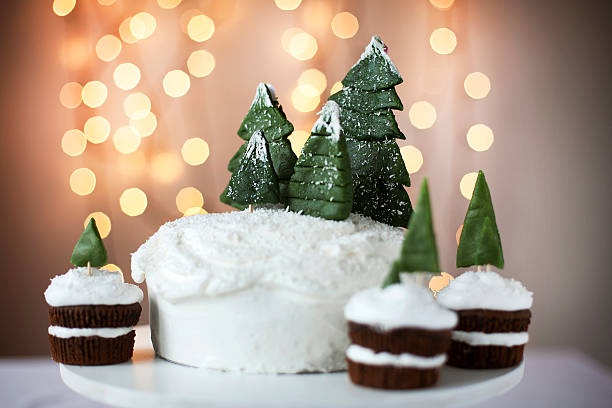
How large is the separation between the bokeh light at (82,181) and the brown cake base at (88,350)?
1.80 meters

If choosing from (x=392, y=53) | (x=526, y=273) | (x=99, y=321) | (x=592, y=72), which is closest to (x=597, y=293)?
(x=526, y=273)

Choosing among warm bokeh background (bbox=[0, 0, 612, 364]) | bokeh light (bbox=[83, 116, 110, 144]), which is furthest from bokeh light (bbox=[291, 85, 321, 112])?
bokeh light (bbox=[83, 116, 110, 144])

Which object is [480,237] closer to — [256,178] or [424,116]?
[256,178]

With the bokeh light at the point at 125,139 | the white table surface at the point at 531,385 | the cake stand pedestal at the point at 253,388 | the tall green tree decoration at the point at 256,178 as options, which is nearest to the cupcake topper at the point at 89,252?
the cake stand pedestal at the point at 253,388

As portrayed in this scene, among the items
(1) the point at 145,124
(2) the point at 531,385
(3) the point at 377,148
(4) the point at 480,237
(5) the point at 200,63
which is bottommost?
(2) the point at 531,385

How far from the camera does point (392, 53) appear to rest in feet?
12.4

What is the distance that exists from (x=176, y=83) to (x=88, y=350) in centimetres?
209

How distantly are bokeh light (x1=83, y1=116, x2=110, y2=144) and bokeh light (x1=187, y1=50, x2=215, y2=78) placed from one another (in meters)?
0.56

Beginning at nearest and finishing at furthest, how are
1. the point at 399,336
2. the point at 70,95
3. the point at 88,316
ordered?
the point at 399,336
the point at 88,316
the point at 70,95

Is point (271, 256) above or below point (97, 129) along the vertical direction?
below

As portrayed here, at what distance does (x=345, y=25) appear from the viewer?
3.77m

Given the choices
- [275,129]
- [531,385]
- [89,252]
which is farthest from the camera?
[531,385]

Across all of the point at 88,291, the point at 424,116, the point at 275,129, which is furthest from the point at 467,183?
the point at 88,291

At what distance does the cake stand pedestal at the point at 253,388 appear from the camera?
1.55m
